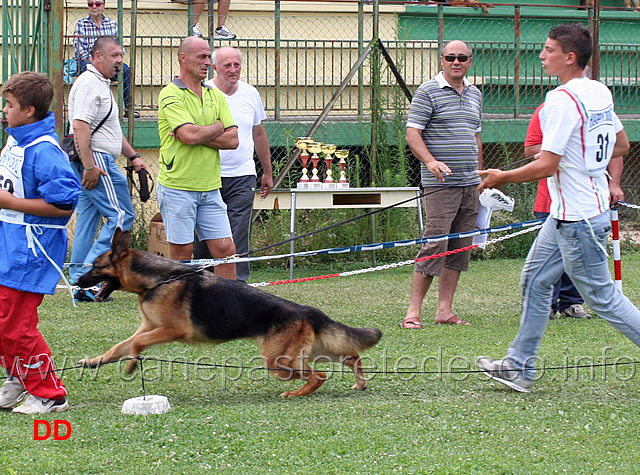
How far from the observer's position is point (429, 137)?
675cm

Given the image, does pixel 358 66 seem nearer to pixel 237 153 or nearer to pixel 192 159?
pixel 237 153

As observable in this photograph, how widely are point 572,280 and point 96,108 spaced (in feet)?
15.6

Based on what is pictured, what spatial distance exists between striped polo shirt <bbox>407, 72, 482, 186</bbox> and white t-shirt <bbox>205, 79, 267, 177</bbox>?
164 cm

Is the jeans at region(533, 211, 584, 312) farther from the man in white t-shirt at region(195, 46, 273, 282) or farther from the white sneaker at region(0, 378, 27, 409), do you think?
the white sneaker at region(0, 378, 27, 409)

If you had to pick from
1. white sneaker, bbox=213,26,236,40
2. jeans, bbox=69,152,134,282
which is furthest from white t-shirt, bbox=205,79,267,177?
white sneaker, bbox=213,26,236,40

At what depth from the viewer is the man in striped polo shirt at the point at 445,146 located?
21.8 ft

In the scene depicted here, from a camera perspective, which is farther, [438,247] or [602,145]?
[438,247]

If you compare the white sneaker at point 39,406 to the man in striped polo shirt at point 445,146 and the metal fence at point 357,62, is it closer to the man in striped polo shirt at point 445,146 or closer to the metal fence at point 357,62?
the man in striped polo shirt at point 445,146

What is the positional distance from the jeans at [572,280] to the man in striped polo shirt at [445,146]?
1.92 metres

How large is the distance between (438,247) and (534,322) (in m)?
2.07

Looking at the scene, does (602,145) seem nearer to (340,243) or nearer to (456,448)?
(456,448)

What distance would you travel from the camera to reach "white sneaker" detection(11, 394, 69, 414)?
4266 millimetres

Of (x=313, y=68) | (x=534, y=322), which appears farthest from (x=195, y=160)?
(x=313, y=68)

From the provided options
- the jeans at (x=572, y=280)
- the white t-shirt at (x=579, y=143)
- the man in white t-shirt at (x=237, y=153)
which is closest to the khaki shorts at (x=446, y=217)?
the man in white t-shirt at (x=237, y=153)
